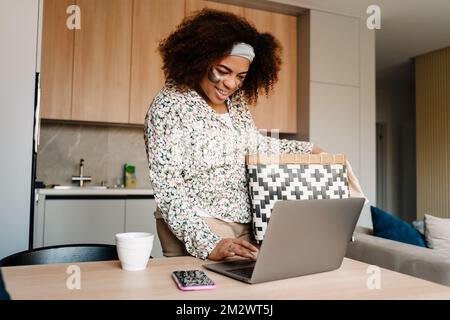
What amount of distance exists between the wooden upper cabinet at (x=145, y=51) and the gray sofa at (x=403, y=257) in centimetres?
210

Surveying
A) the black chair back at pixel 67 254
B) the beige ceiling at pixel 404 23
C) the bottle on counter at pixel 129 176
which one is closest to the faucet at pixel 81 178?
the bottle on counter at pixel 129 176

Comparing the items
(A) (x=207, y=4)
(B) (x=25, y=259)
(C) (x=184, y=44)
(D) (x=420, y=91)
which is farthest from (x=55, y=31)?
(D) (x=420, y=91)

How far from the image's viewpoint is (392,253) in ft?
6.18

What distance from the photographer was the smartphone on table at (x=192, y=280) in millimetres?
784

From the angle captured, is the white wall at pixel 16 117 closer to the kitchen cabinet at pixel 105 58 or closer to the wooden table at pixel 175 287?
the wooden table at pixel 175 287

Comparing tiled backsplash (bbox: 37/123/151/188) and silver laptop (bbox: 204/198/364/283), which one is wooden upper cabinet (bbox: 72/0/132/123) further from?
silver laptop (bbox: 204/198/364/283)

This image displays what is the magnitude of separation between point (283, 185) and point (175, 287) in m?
0.47

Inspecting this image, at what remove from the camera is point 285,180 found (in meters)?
1.16

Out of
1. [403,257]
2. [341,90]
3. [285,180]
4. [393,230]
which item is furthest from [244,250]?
[341,90]

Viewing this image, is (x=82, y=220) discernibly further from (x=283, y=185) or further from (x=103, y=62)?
(x=283, y=185)

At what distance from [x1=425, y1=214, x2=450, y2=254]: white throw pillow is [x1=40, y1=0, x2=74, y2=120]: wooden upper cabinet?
265 centimetres

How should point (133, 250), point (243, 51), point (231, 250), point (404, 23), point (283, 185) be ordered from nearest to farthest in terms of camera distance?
point (133, 250)
point (231, 250)
point (283, 185)
point (243, 51)
point (404, 23)

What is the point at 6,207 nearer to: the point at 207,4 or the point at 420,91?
the point at 207,4

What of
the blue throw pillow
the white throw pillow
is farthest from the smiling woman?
the white throw pillow
